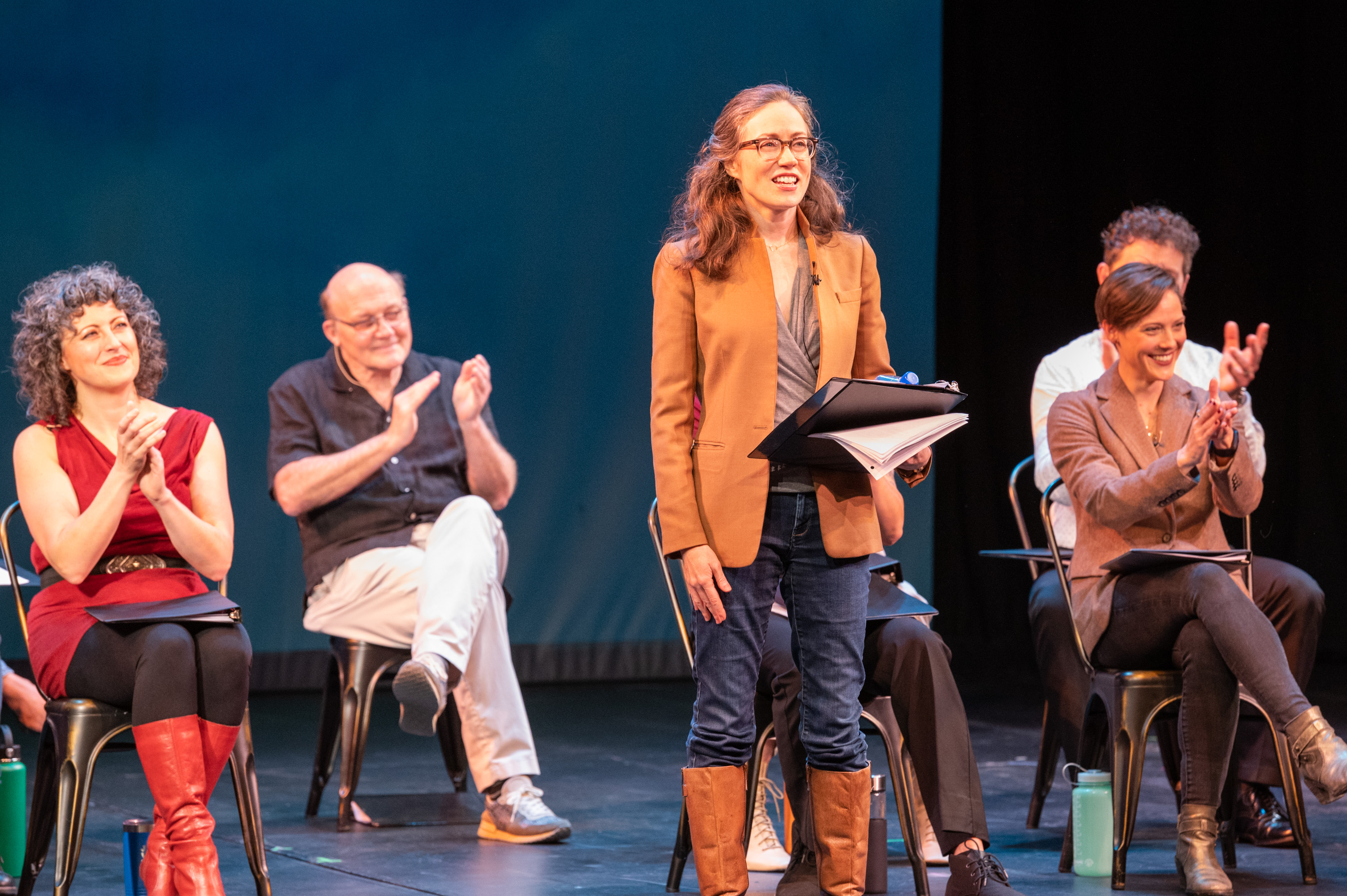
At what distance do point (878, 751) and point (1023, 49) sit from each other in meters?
3.20

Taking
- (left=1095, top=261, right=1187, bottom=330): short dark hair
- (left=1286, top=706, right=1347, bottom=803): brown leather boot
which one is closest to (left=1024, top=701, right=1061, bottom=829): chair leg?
(left=1286, top=706, right=1347, bottom=803): brown leather boot

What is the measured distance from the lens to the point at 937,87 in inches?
245

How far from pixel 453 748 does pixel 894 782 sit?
5.31 feet

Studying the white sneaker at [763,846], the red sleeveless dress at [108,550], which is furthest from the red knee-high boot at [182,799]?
the white sneaker at [763,846]

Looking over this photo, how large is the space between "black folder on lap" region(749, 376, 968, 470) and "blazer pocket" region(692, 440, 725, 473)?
0.05m

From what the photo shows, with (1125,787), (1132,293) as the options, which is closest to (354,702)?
(1125,787)

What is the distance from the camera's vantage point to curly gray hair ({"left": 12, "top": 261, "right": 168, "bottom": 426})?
287 cm

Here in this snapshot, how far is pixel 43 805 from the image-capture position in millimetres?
2713

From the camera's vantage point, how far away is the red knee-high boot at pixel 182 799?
8.11ft

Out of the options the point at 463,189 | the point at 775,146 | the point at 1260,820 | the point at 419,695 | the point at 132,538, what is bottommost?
the point at 1260,820

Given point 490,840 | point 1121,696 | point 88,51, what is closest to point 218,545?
point 490,840

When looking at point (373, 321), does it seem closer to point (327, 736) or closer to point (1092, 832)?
point (327, 736)

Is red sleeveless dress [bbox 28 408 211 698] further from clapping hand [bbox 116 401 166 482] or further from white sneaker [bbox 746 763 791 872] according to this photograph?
white sneaker [bbox 746 763 791 872]

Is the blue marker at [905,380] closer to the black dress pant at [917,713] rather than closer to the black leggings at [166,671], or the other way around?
the black dress pant at [917,713]
